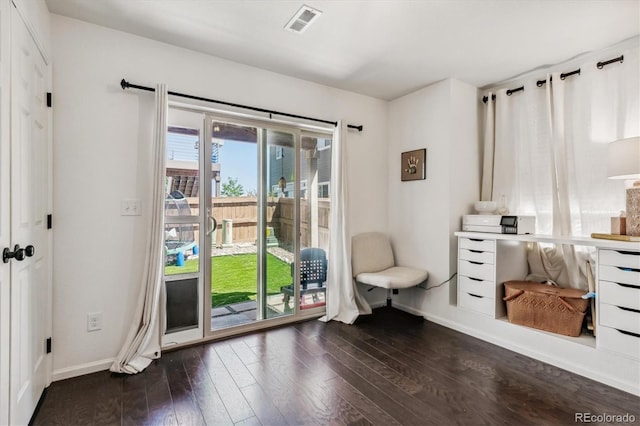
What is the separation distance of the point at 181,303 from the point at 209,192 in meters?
0.98

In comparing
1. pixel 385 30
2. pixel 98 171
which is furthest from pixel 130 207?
pixel 385 30

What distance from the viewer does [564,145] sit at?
2744mm

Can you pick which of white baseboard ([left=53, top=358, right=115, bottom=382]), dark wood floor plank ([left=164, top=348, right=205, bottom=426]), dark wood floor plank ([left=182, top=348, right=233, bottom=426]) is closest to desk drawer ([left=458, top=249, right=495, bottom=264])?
dark wood floor plank ([left=182, top=348, right=233, bottom=426])

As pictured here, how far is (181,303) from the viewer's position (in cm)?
261

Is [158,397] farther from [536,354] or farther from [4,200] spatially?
[536,354]

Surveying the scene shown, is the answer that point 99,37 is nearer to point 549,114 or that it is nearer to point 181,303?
point 181,303

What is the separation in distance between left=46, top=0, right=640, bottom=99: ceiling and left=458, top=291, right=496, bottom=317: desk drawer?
2163 mm

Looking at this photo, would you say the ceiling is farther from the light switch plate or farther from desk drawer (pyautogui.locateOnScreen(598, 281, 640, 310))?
desk drawer (pyautogui.locateOnScreen(598, 281, 640, 310))

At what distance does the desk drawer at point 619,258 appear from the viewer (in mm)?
1946

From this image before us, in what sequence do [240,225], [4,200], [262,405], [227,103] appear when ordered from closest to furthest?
[4,200] < [262,405] < [227,103] < [240,225]

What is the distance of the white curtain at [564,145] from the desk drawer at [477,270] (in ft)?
2.00

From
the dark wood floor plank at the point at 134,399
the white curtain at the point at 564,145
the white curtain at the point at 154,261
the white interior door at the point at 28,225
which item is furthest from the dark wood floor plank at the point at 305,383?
the white curtain at the point at 564,145

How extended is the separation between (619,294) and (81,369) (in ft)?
12.1

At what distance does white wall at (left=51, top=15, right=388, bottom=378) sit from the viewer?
6.89 ft
